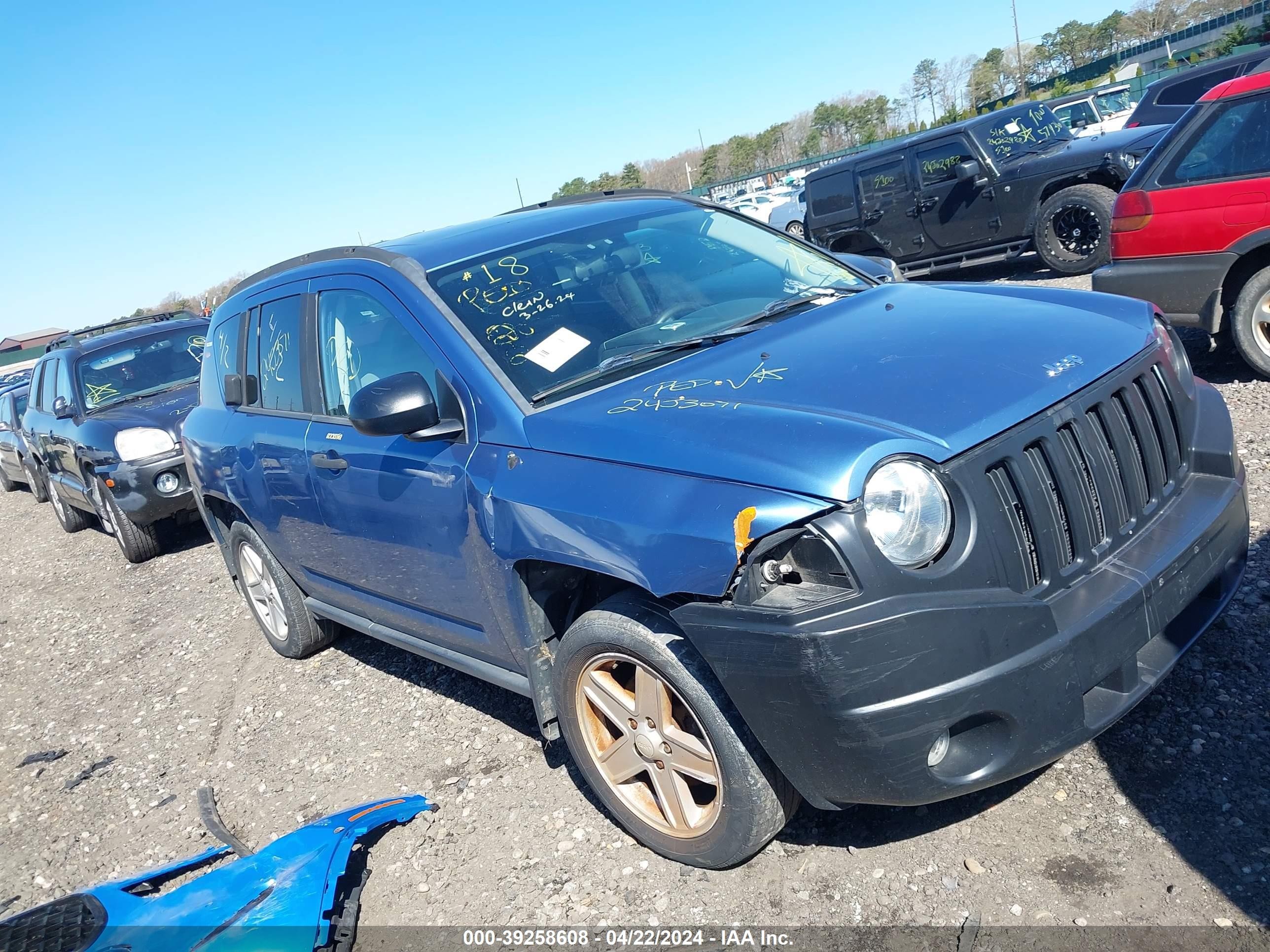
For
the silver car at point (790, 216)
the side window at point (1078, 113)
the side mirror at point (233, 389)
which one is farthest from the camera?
the silver car at point (790, 216)

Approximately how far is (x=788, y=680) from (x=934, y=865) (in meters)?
0.89

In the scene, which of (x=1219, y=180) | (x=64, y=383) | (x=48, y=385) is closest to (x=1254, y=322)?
(x=1219, y=180)

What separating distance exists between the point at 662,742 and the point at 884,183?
10.6 meters

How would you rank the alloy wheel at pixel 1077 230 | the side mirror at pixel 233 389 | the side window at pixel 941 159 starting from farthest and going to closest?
the side window at pixel 941 159 → the alloy wheel at pixel 1077 230 → the side mirror at pixel 233 389

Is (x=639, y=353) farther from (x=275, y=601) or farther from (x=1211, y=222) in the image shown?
(x=1211, y=222)

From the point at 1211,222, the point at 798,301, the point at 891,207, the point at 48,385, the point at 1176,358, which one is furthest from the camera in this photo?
the point at 891,207

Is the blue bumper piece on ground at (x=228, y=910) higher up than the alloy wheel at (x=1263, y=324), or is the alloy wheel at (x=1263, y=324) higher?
the alloy wheel at (x=1263, y=324)

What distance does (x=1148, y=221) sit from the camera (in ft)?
19.0

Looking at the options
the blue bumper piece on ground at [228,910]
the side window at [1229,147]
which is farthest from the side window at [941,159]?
the blue bumper piece on ground at [228,910]

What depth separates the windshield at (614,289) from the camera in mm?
3213

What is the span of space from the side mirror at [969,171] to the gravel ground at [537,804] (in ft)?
17.4

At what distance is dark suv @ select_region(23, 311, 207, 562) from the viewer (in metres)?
7.94

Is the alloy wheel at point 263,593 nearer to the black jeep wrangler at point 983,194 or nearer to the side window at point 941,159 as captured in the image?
the black jeep wrangler at point 983,194

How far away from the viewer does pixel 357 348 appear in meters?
3.74
